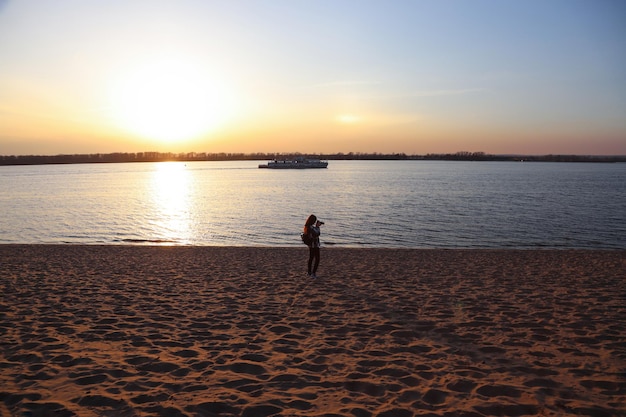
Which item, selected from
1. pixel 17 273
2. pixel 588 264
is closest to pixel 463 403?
pixel 588 264

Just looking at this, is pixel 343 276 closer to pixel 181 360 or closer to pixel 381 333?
pixel 381 333

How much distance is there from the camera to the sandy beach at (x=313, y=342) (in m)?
5.20

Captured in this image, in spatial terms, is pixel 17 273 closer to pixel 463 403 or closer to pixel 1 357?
pixel 1 357

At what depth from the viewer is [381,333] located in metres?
7.72

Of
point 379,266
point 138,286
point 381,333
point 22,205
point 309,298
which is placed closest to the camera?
point 381,333

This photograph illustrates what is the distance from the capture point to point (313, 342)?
7.30 meters

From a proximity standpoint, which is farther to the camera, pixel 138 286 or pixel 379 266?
pixel 379 266

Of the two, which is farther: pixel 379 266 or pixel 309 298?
pixel 379 266

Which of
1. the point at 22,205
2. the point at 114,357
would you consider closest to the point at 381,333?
the point at 114,357

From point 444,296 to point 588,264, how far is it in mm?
7754

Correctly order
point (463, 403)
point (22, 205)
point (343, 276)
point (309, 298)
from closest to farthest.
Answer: point (463, 403) → point (309, 298) → point (343, 276) → point (22, 205)

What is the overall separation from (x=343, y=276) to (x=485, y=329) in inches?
219

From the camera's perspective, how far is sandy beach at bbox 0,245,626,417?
5.20 metres

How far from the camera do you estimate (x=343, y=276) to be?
13.0m
